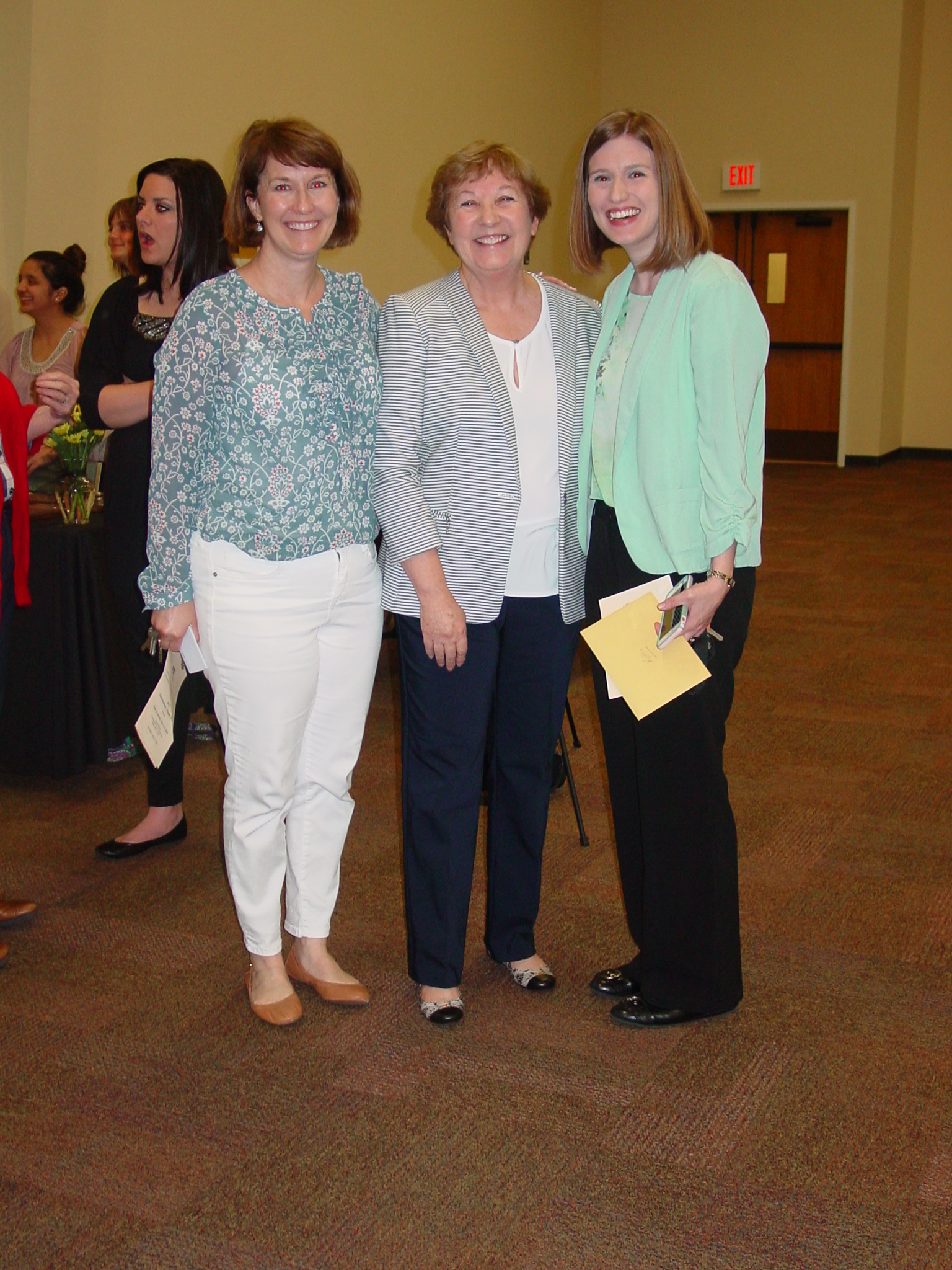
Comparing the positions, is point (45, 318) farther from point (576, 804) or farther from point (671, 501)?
point (671, 501)

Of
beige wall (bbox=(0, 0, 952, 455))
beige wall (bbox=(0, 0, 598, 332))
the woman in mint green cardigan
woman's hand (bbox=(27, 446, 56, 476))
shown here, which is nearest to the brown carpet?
the woman in mint green cardigan

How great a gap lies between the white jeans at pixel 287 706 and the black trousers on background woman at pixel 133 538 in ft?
2.45

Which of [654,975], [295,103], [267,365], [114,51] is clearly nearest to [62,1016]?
[654,975]

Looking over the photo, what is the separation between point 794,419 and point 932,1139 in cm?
1050

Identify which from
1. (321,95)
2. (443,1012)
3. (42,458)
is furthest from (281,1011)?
(321,95)

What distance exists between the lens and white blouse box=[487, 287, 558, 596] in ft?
7.27

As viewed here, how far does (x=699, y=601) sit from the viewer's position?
82.1 inches

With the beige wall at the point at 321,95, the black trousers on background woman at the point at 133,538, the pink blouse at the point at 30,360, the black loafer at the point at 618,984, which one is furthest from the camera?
the beige wall at the point at 321,95

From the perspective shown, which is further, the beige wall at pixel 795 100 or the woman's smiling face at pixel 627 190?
the beige wall at pixel 795 100

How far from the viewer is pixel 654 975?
2.38 metres

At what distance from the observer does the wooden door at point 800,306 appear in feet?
37.3

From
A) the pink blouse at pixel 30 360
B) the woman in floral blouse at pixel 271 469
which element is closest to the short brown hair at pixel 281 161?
the woman in floral blouse at pixel 271 469

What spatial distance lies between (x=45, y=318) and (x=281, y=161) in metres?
3.09

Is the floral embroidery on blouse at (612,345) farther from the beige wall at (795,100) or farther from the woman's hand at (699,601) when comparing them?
the beige wall at (795,100)
